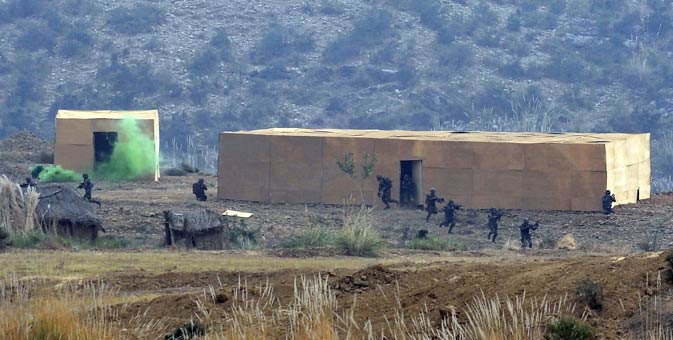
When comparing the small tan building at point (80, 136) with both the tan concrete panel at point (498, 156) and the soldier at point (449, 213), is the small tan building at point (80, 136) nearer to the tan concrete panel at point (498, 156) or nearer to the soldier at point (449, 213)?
the tan concrete panel at point (498, 156)

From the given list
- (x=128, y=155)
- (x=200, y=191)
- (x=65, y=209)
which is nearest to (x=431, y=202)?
(x=200, y=191)

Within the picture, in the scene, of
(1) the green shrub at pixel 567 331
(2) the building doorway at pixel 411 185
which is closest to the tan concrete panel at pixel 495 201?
(2) the building doorway at pixel 411 185

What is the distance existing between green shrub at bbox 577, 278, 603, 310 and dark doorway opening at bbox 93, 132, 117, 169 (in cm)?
3713

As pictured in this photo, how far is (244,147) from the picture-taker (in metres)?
41.7

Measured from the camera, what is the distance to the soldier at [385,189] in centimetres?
3869

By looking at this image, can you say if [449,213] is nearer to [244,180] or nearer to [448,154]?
[448,154]

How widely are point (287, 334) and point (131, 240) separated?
1859 cm

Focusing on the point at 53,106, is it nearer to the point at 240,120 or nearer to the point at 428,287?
the point at 240,120

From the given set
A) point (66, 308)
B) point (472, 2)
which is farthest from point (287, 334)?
point (472, 2)

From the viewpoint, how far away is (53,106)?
82.9 meters

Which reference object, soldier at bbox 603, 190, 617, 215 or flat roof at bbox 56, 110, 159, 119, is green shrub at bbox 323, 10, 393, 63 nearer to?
flat roof at bbox 56, 110, 159, 119

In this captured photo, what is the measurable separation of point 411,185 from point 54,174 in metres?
12.4

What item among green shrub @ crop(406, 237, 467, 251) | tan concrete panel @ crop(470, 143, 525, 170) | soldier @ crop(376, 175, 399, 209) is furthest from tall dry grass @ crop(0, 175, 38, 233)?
tan concrete panel @ crop(470, 143, 525, 170)

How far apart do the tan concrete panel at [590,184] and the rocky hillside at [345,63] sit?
3745cm
